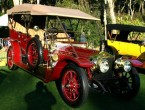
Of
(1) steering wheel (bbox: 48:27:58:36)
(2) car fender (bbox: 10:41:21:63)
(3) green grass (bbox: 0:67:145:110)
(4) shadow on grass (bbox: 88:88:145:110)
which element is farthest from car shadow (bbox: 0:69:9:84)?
(4) shadow on grass (bbox: 88:88:145:110)

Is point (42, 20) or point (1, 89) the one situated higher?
point (42, 20)

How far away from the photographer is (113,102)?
6500mm

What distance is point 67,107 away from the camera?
5.99 metres

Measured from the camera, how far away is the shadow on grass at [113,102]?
616cm

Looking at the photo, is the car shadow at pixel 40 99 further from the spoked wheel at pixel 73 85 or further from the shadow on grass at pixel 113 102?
the shadow on grass at pixel 113 102

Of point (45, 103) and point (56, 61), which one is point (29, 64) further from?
point (45, 103)

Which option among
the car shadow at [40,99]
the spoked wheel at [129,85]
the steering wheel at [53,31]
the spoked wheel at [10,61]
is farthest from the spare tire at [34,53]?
the spoked wheel at [129,85]

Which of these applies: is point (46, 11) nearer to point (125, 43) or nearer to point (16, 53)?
point (16, 53)

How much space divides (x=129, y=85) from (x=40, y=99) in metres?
2.11

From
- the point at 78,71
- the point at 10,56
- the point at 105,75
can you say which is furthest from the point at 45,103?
the point at 10,56

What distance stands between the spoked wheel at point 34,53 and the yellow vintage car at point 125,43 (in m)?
4.35

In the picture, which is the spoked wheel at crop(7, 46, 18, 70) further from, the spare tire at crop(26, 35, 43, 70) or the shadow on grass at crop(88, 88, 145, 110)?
the shadow on grass at crop(88, 88, 145, 110)

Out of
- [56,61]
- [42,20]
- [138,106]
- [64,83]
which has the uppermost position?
[42,20]

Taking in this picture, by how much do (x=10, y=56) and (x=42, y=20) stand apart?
154 cm
